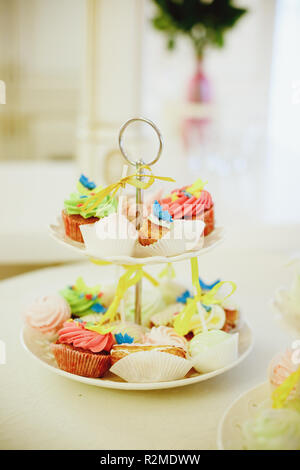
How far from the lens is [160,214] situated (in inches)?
34.0

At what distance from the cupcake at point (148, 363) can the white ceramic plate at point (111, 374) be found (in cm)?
2

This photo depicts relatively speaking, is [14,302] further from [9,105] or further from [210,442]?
[9,105]

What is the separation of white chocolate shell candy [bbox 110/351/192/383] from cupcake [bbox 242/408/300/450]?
174 millimetres

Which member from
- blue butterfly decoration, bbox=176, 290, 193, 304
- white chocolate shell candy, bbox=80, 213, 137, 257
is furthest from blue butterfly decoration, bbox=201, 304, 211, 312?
white chocolate shell candy, bbox=80, 213, 137, 257

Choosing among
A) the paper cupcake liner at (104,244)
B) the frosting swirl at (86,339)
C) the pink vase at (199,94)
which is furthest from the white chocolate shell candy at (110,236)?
the pink vase at (199,94)

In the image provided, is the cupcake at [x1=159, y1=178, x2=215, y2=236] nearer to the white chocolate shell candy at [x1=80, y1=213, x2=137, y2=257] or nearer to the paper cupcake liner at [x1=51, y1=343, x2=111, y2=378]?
the white chocolate shell candy at [x1=80, y1=213, x2=137, y2=257]

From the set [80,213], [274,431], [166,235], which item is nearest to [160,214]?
[166,235]

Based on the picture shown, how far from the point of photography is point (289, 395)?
29.2 inches

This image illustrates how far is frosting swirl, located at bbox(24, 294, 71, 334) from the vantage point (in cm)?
97

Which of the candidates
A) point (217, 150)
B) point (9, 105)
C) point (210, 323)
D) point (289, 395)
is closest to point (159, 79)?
point (217, 150)

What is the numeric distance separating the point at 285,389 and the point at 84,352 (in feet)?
1.06

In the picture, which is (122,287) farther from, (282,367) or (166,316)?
(282,367)

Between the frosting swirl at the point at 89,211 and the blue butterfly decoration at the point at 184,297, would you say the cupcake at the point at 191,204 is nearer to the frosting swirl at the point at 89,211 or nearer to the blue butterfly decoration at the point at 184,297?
the frosting swirl at the point at 89,211

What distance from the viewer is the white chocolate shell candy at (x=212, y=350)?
2.84 ft
